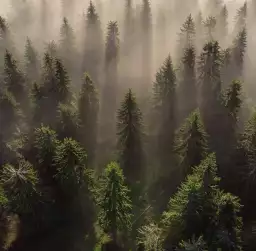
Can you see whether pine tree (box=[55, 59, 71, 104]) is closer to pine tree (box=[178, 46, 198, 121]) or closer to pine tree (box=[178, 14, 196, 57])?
pine tree (box=[178, 46, 198, 121])

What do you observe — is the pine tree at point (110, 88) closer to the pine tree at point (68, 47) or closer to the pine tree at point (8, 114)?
the pine tree at point (68, 47)

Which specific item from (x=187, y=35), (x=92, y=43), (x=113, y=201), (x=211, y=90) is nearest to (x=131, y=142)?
(x=113, y=201)

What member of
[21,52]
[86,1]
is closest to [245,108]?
[21,52]

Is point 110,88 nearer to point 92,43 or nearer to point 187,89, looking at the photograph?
point 92,43

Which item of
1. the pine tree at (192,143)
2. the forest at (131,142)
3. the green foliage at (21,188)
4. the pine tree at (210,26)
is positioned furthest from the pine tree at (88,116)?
the pine tree at (210,26)

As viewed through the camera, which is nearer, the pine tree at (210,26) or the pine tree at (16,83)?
the pine tree at (16,83)

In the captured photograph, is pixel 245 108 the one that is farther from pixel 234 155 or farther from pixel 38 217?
pixel 38 217

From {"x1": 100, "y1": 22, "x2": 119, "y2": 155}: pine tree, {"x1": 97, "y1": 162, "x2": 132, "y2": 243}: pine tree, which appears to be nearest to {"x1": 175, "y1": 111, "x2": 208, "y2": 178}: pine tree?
{"x1": 97, "y1": 162, "x2": 132, "y2": 243}: pine tree
